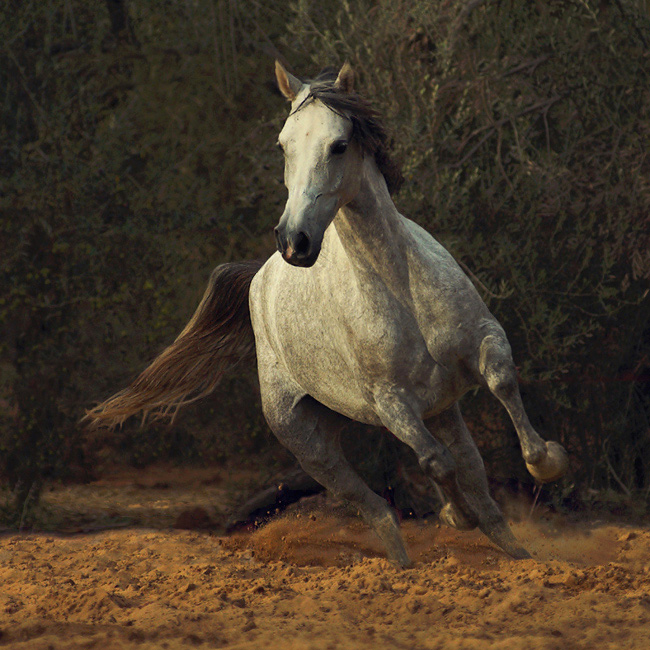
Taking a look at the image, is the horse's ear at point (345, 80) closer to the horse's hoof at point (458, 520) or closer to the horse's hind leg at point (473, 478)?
the horse's hind leg at point (473, 478)

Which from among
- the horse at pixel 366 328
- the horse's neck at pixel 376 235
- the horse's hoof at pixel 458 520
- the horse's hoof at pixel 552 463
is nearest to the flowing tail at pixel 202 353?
the horse at pixel 366 328

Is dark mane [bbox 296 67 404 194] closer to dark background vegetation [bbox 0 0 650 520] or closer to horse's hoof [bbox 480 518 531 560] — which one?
horse's hoof [bbox 480 518 531 560]

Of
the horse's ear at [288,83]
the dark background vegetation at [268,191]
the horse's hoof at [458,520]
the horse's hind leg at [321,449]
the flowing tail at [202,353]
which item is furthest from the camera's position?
the dark background vegetation at [268,191]

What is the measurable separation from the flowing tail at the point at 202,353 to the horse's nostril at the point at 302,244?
188 cm

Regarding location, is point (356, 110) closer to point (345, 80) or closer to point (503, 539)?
point (345, 80)

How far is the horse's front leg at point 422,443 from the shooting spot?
4039mm

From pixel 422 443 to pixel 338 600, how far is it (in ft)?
2.39

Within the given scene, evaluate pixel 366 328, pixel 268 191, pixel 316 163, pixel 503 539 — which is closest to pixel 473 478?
pixel 503 539

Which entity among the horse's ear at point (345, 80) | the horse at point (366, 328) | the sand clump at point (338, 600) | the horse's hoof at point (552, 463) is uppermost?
the horse's ear at point (345, 80)

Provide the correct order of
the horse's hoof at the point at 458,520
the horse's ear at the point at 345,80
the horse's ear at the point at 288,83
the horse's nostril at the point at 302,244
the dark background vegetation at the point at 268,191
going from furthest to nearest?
the dark background vegetation at the point at 268,191
the horse's hoof at the point at 458,520
the horse's ear at the point at 288,83
the horse's ear at the point at 345,80
the horse's nostril at the point at 302,244

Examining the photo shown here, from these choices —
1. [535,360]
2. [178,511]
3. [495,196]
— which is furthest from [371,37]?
[178,511]

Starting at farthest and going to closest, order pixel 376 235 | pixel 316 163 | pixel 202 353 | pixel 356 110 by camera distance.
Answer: pixel 202 353
pixel 376 235
pixel 356 110
pixel 316 163

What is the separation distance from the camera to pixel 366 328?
4.20 metres

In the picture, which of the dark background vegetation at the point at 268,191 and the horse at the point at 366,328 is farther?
the dark background vegetation at the point at 268,191
